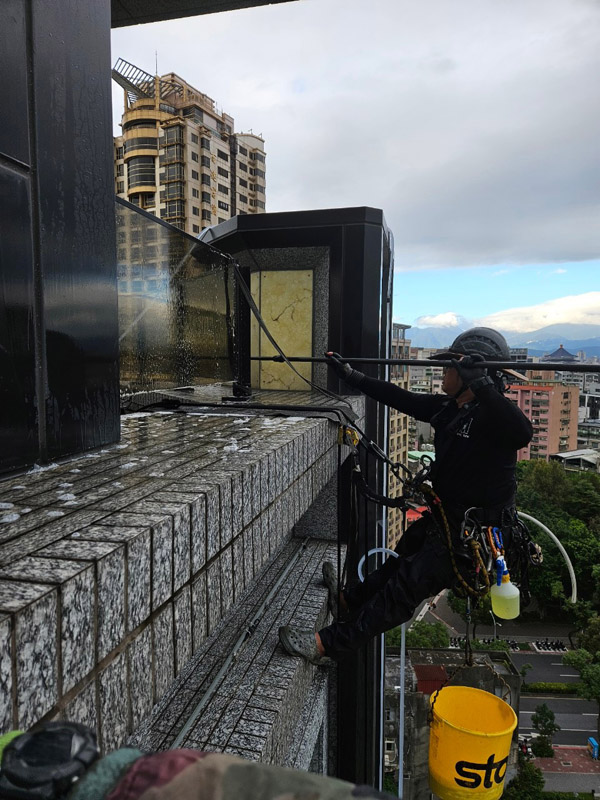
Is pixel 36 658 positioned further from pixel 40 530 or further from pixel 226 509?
pixel 226 509

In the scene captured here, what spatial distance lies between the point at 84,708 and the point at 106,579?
309mm

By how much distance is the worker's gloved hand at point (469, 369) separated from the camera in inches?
178

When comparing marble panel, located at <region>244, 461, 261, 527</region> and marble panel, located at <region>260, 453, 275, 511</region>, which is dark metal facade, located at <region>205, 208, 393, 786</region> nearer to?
marble panel, located at <region>260, 453, 275, 511</region>

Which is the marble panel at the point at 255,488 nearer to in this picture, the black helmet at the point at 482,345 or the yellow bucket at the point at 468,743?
the black helmet at the point at 482,345

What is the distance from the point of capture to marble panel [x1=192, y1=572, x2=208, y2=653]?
1.94m

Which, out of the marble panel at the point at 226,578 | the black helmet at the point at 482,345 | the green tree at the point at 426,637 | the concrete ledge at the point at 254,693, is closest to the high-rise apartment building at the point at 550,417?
the green tree at the point at 426,637

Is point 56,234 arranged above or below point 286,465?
above

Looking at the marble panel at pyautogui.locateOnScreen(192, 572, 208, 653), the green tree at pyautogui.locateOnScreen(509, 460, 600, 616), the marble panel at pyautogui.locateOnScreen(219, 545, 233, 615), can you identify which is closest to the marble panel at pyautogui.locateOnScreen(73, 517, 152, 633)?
the marble panel at pyautogui.locateOnScreen(192, 572, 208, 653)

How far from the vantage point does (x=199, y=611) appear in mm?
1989

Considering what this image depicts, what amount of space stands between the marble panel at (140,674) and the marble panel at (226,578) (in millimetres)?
→ 579

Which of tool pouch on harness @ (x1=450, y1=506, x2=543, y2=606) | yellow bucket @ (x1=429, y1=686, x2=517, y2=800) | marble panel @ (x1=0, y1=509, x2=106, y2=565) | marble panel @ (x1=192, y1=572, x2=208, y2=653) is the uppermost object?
marble panel @ (x1=0, y1=509, x2=106, y2=565)

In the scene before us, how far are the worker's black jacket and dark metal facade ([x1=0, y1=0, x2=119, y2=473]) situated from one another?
3.09m

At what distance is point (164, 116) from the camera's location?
56375mm

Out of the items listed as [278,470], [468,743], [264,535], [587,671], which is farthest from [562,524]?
[264,535]
